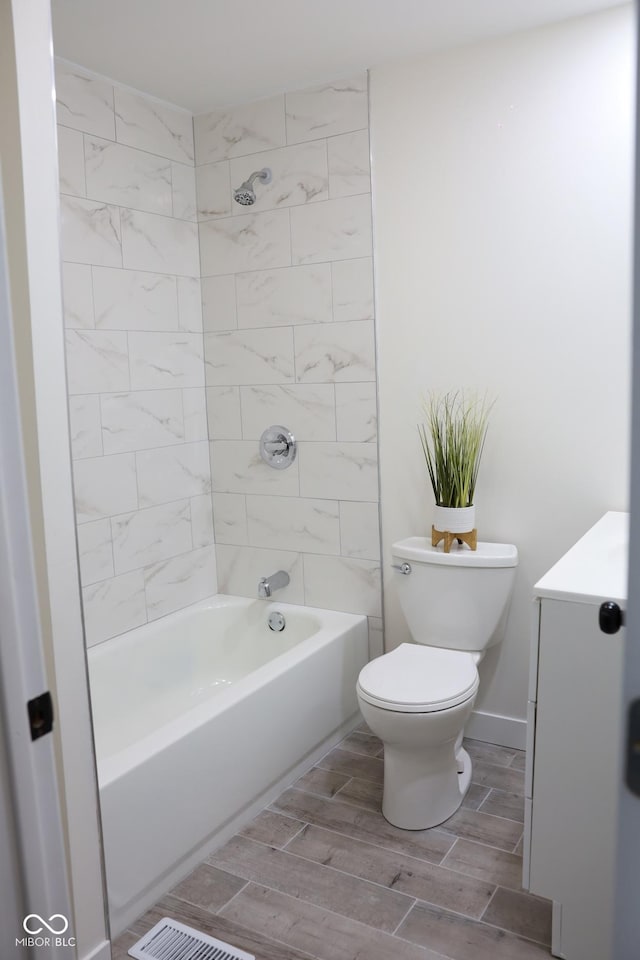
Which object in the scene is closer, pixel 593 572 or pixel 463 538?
pixel 593 572

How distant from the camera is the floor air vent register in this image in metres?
1.89

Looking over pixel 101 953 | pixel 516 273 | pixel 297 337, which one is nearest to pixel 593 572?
pixel 516 273

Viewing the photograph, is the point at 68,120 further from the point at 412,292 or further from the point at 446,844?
the point at 446,844

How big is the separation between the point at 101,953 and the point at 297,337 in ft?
7.12

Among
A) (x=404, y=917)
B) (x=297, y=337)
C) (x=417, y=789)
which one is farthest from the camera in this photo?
(x=297, y=337)

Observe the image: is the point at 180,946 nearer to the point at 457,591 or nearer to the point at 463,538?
the point at 457,591

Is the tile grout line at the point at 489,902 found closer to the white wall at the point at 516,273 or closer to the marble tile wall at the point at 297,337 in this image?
the white wall at the point at 516,273

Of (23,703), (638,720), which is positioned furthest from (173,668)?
(638,720)

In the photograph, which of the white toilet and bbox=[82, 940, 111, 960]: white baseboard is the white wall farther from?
bbox=[82, 940, 111, 960]: white baseboard

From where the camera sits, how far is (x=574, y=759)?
179 centimetres

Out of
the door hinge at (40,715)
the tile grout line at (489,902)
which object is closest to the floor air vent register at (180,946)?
the tile grout line at (489,902)

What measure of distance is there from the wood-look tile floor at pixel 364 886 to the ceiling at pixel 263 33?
2.53m

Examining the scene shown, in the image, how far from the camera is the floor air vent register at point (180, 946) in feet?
6.20

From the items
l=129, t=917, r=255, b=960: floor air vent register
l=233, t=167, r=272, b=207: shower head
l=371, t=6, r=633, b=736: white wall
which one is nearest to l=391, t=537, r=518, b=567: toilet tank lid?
l=371, t=6, r=633, b=736: white wall
